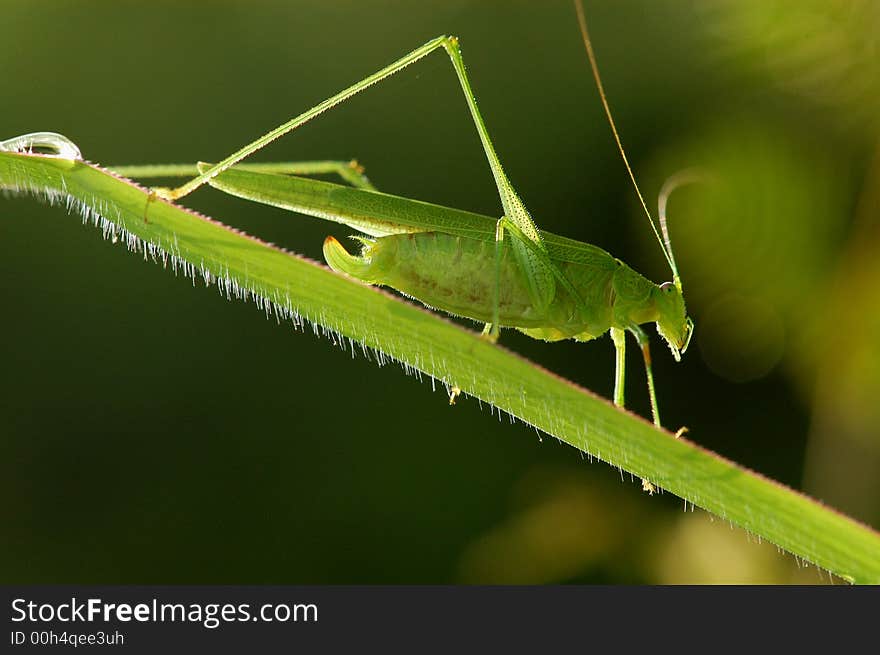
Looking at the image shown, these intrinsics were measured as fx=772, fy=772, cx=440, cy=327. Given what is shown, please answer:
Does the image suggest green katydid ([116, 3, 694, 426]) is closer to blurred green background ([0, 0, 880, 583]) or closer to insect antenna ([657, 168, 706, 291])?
insect antenna ([657, 168, 706, 291])

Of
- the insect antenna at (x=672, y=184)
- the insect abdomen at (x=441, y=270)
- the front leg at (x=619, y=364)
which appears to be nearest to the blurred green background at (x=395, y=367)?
the insect antenna at (x=672, y=184)

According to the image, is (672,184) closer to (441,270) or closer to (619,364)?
(619,364)

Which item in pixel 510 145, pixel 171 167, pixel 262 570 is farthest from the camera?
pixel 510 145

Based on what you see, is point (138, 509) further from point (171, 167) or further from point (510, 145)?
point (510, 145)

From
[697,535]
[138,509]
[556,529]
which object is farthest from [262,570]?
[697,535]

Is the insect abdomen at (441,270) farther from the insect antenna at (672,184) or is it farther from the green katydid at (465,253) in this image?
the insect antenna at (672,184)

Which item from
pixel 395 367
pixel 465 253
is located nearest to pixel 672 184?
pixel 465 253

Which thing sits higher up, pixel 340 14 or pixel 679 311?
pixel 340 14
